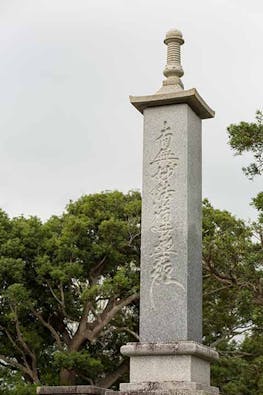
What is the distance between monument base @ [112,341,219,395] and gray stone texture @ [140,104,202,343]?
0.23 metres

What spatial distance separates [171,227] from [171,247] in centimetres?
22

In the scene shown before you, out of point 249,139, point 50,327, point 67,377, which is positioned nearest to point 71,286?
point 50,327

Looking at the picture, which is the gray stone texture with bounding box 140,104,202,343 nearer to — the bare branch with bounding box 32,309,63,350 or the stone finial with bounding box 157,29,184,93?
the stone finial with bounding box 157,29,184,93

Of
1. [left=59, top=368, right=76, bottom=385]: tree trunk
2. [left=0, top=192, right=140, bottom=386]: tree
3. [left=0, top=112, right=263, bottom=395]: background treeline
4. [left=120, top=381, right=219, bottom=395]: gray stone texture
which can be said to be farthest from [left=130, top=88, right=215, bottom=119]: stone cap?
[left=59, top=368, right=76, bottom=385]: tree trunk

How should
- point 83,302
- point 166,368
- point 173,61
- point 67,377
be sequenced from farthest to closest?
point 83,302 → point 67,377 → point 173,61 → point 166,368

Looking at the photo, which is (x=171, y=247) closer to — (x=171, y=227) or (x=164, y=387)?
(x=171, y=227)

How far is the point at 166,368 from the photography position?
6824mm

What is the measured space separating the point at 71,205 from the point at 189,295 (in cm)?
1153

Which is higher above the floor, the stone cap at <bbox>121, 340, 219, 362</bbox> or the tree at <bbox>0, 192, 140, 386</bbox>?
the tree at <bbox>0, 192, 140, 386</bbox>

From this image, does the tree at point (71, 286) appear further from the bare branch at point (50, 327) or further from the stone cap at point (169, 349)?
the stone cap at point (169, 349)

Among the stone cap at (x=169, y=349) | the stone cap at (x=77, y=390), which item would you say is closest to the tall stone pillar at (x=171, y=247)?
the stone cap at (x=169, y=349)

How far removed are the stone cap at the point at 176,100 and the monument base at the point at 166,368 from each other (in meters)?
2.65

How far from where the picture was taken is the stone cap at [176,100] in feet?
25.0

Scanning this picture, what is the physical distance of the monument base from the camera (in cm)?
671
